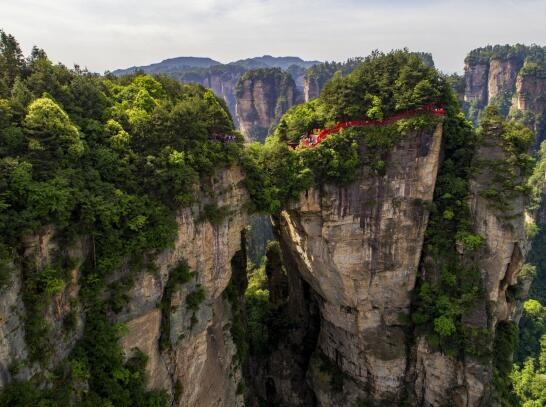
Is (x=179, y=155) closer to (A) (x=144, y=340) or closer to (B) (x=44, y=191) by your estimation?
(B) (x=44, y=191)

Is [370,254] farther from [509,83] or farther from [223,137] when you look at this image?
[509,83]

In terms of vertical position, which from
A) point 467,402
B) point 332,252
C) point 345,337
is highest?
point 332,252

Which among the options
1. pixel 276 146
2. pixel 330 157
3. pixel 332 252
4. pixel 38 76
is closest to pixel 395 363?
pixel 332 252

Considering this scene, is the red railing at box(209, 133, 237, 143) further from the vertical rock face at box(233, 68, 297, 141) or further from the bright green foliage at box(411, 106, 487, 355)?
the vertical rock face at box(233, 68, 297, 141)

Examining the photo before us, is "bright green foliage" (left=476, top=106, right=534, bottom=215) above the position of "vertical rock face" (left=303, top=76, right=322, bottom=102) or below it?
below

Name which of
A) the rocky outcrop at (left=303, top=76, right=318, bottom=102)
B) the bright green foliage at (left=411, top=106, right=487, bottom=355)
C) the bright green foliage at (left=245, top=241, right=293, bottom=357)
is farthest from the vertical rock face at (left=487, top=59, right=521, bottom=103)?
the bright green foliage at (left=411, top=106, right=487, bottom=355)

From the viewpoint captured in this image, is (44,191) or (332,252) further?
(332,252)

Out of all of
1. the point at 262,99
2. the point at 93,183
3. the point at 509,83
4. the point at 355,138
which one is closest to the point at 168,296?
the point at 93,183
